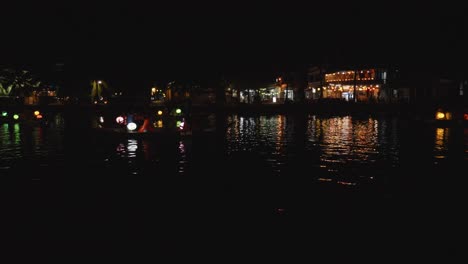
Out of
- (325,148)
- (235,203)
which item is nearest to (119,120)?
(325,148)

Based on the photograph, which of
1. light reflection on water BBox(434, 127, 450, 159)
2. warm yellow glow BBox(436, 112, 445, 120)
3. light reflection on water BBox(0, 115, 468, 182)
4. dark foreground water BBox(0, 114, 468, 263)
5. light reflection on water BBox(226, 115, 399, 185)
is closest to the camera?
dark foreground water BBox(0, 114, 468, 263)

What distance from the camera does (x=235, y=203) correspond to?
32.4 feet

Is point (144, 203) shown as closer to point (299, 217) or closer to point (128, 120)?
point (299, 217)

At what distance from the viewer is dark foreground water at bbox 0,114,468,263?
7262 millimetres

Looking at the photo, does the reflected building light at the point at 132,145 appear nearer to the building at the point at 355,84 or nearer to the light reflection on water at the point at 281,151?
the light reflection on water at the point at 281,151

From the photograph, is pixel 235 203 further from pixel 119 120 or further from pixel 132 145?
pixel 119 120

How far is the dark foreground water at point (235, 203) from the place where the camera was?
7262 mm

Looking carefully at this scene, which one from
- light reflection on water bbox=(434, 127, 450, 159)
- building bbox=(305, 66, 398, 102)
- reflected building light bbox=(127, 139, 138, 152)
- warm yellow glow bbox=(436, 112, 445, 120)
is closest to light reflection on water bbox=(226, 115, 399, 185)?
light reflection on water bbox=(434, 127, 450, 159)

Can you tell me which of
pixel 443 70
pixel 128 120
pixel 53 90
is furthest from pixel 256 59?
pixel 53 90

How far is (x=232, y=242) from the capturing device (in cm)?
748

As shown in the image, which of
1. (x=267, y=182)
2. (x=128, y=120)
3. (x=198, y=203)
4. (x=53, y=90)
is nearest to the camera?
(x=198, y=203)

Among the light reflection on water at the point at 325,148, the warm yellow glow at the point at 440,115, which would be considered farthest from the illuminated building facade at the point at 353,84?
the light reflection on water at the point at 325,148

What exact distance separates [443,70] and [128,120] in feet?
159

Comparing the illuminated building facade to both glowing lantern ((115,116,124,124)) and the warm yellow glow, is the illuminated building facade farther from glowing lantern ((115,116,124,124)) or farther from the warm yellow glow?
glowing lantern ((115,116,124,124))
